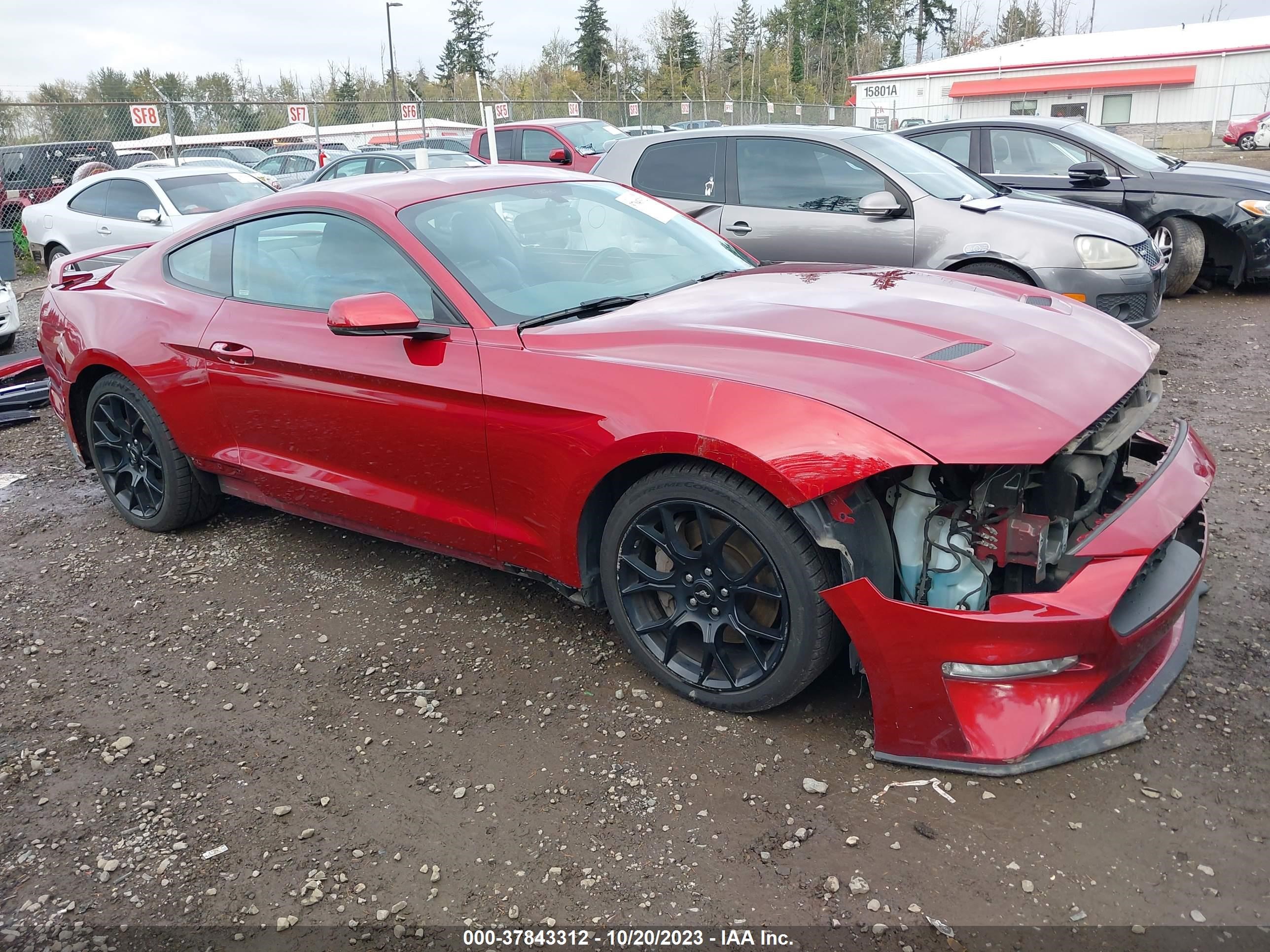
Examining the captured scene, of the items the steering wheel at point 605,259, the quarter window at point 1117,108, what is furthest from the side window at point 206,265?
the quarter window at point 1117,108

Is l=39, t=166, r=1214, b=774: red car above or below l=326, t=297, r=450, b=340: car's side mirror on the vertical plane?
below

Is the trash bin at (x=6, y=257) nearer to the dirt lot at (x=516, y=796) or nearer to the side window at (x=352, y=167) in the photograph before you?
the side window at (x=352, y=167)

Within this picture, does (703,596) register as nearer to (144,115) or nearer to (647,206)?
(647,206)

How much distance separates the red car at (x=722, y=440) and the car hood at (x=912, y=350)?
0.04 ft

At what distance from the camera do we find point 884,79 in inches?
1972

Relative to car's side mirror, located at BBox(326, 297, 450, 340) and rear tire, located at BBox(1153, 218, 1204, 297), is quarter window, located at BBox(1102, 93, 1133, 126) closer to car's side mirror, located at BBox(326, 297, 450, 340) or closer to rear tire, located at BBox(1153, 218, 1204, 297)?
rear tire, located at BBox(1153, 218, 1204, 297)

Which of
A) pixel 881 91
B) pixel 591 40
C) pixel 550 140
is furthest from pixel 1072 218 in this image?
pixel 591 40

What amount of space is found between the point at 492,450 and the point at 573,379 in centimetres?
41

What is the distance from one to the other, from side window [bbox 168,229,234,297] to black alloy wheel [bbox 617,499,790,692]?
7.55 ft

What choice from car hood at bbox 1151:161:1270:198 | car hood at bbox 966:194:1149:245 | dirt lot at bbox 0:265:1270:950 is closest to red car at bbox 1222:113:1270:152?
car hood at bbox 1151:161:1270:198

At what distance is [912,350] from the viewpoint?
8.86ft

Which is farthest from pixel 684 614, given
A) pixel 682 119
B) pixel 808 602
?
pixel 682 119

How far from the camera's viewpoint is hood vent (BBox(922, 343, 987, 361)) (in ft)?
8.67

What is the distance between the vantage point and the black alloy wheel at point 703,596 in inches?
108
